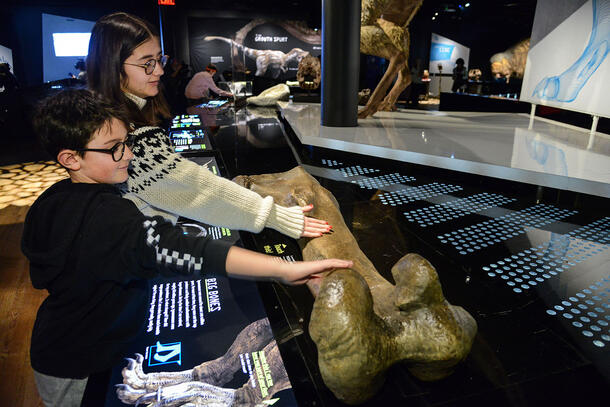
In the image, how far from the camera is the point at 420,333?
1089 mm

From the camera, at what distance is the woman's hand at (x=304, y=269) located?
113 centimetres

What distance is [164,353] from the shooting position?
1.19 metres

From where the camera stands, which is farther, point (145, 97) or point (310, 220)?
point (310, 220)

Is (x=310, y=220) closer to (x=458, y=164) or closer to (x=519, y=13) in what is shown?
(x=458, y=164)

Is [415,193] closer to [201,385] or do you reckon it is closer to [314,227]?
[314,227]

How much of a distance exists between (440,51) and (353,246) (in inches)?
483

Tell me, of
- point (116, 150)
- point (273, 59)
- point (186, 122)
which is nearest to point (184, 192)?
point (116, 150)

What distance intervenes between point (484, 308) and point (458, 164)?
1.68 metres

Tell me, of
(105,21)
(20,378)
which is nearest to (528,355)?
(105,21)

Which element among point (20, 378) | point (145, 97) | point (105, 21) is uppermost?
point (105, 21)

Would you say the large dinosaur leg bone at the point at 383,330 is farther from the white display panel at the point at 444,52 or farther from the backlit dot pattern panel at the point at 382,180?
the white display panel at the point at 444,52

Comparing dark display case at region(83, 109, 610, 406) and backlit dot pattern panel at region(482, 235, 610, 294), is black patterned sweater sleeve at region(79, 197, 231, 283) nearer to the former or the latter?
dark display case at region(83, 109, 610, 406)

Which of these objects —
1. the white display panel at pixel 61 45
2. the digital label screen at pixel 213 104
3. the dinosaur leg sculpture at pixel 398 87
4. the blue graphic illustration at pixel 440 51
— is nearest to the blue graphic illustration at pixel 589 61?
the dinosaur leg sculpture at pixel 398 87

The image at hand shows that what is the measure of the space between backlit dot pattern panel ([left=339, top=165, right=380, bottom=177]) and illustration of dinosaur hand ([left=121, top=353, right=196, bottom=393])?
→ 2313mm
